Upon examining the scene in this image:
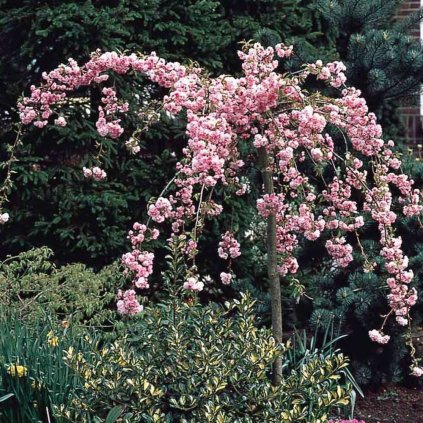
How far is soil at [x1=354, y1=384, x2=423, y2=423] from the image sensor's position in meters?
3.53

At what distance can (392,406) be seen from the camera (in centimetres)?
368

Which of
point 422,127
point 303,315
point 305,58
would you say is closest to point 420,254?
point 303,315

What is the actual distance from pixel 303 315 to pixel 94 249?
119cm

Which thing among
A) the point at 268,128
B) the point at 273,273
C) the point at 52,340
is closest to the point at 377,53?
the point at 268,128

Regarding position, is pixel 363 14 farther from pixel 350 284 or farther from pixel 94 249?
pixel 94 249

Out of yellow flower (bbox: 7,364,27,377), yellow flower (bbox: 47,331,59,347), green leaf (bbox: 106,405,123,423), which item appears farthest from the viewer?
yellow flower (bbox: 47,331,59,347)

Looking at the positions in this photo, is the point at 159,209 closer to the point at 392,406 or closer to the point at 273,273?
the point at 273,273

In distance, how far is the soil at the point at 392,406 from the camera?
353 cm

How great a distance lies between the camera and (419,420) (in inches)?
138

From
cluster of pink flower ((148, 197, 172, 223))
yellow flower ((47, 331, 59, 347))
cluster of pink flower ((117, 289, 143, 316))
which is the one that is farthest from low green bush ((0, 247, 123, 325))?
cluster of pink flower ((148, 197, 172, 223))

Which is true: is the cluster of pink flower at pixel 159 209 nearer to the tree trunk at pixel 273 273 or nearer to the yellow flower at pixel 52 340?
the tree trunk at pixel 273 273

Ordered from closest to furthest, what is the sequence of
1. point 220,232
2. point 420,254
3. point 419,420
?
point 419,420 < point 420,254 < point 220,232

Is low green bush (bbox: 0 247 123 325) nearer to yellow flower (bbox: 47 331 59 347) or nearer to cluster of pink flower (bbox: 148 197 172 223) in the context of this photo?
yellow flower (bbox: 47 331 59 347)

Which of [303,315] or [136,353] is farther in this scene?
[303,315]
